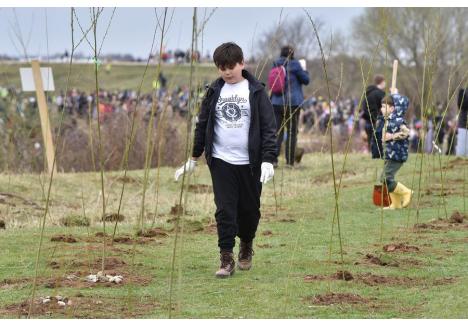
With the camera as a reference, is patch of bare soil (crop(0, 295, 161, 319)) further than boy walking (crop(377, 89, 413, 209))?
No

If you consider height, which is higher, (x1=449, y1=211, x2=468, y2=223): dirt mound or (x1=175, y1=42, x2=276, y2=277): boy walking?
(x1=175, y1=42, x2=276, y2=277): boy walking

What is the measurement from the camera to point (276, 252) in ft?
29.0

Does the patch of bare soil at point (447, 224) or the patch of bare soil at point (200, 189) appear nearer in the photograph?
the patch of bare soil at point (447, 224)

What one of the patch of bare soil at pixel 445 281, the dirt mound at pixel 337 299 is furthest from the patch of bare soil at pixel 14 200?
the dirt mound at pixel 337 299

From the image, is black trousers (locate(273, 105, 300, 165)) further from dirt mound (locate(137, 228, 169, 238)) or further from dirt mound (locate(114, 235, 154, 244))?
dirt mound (locate(114, 235, 154, 244))

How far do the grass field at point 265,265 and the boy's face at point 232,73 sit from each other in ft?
3.81

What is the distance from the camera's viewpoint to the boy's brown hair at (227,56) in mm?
7215

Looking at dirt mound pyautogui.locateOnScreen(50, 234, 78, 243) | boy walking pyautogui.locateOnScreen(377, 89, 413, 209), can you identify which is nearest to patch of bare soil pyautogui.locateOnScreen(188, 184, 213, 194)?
boy walking pyautogui.locateOnScreen(377, 89, 413, 209)

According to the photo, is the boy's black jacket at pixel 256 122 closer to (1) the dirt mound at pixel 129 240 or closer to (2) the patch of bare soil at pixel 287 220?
(1) the dirt mound at pixel 129 240

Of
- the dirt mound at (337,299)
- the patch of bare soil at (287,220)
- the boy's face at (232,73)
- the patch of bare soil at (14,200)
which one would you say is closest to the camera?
the dirt mound at (337,299)

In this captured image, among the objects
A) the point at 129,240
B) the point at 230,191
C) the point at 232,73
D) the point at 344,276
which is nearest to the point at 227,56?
the point at 232,73

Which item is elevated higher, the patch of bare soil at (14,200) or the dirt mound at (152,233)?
the dirt mound at (152,233)

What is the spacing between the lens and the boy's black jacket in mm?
7305

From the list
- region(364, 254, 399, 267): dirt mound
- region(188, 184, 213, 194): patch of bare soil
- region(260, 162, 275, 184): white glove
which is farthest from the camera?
region(188, 184, 213, 194): patch of bare soil
